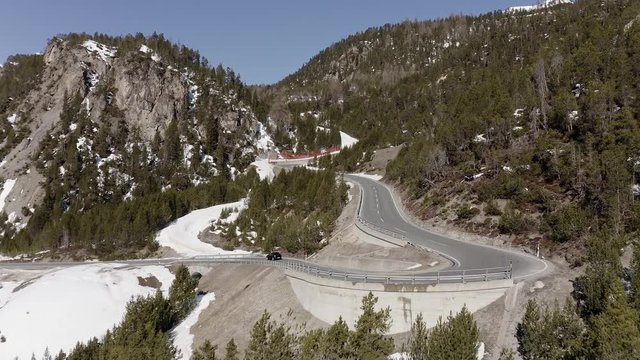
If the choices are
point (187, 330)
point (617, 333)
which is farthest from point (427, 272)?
point (187, 330)

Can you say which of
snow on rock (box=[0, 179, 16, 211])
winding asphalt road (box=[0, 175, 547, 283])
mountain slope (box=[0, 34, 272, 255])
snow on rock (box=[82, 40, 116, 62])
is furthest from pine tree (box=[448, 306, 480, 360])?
snow on rock (box=[82, 40, 116, 62])

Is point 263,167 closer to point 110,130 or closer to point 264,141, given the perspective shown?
point 264,141

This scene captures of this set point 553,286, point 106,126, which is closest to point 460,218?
point 553,286

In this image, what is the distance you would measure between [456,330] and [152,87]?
15787cm

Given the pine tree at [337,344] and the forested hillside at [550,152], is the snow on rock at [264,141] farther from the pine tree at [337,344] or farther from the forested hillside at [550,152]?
the pine tree at [337,344]

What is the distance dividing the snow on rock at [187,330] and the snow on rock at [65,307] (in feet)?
21.9

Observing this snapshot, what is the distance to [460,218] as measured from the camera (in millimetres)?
54625

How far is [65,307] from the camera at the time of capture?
46625mm

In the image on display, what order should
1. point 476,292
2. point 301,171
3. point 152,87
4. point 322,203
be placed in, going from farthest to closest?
point 152,87, point 301,171, point 322,203, point 476,292

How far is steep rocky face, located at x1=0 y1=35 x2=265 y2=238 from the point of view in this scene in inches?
5103

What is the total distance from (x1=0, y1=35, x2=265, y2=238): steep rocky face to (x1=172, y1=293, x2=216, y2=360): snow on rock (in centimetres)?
9045

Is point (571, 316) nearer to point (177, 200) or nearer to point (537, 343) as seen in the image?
point (537, 343)

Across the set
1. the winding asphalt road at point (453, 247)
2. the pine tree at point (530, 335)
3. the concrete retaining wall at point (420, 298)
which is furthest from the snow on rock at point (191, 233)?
the pine tree at point (530, 335)

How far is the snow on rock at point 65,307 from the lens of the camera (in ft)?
138
